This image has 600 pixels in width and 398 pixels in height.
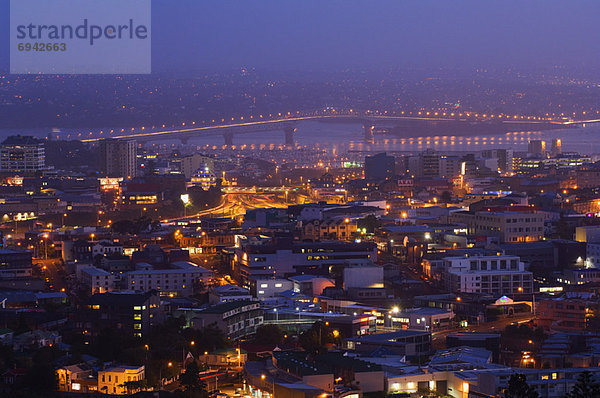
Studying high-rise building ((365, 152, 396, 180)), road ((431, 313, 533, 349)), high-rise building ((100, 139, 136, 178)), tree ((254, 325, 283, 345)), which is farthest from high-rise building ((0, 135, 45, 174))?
tree ((254, 325, 283, 345))

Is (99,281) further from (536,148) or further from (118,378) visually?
(536,148)

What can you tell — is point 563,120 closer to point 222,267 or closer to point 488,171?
point 488,171

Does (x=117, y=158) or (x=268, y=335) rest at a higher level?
(x=117, y=158)

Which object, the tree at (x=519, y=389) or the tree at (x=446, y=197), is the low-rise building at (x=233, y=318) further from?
the tree at (x=446, y=197)

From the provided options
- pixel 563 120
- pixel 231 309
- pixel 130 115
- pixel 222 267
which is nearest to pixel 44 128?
pixel 130 115

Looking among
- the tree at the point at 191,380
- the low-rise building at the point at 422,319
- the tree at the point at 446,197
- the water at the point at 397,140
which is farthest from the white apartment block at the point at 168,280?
the water at the point at 397,140

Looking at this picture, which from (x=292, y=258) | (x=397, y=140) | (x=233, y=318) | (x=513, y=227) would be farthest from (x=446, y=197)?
(x=397, y=140)

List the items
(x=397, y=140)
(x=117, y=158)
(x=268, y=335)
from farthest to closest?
1. (x=397, y=140)
2. (x=117, y=158)
3. (x=268, y=335)
